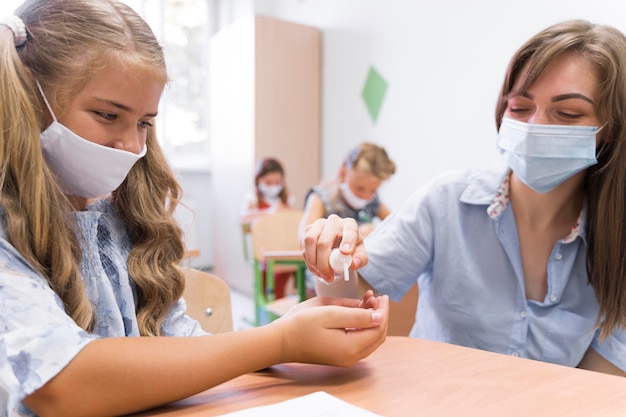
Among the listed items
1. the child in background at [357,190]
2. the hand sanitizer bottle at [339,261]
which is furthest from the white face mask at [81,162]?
the child in background at [357,190]

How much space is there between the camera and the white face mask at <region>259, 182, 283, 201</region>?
13.0 ft

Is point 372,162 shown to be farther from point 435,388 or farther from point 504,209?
point 435,388

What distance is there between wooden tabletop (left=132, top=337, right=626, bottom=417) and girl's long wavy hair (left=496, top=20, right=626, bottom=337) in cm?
37

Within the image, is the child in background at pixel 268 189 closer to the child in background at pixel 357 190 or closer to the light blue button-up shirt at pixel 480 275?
the child in background at pixel 357 190

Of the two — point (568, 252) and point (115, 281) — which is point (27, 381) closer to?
point (115, 281)

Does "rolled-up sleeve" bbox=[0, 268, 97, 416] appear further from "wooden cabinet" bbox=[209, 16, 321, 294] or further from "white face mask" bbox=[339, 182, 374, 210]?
"wooden cabinet" bbox=[209, 16, 321, 294]

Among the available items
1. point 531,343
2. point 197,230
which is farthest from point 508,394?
point 197,230

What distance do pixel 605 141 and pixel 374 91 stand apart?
2.89 meters

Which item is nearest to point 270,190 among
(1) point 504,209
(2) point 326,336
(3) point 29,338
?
(1) point 504,209

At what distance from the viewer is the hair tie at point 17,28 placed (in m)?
0.74

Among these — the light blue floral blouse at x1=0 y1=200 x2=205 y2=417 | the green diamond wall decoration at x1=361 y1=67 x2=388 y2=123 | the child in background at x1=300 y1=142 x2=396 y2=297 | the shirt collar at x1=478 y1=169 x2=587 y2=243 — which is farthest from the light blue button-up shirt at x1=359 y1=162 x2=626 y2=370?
the green diamond wall decoration at x1=361 y1=67 x2=388 y2=123

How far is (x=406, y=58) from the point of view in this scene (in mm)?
3582

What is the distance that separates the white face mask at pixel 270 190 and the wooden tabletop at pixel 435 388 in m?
3.18

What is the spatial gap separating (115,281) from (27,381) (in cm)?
32
